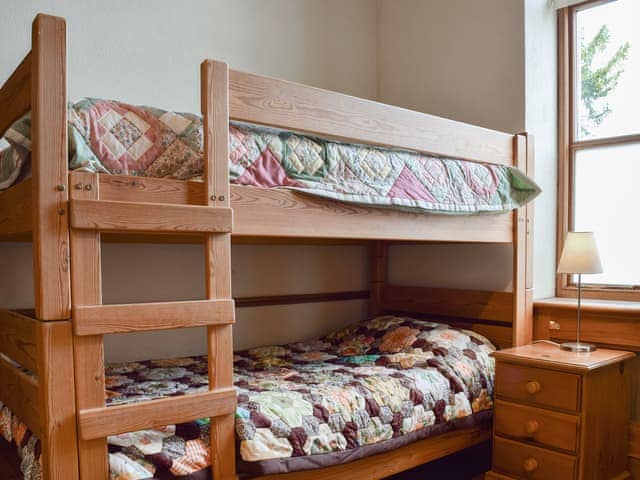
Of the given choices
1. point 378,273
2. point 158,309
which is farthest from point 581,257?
point 158,309

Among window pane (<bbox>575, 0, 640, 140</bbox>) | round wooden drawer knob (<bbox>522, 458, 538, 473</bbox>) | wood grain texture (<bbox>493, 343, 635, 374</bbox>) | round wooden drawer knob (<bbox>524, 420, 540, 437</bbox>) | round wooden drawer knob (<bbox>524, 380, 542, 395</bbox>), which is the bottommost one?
round wooden drawer knob (<bbox>522, 458, 538, 473</bbox>)

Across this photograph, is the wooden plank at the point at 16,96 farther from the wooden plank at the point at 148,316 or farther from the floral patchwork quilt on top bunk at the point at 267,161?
the wooden plank at the point at 148,316

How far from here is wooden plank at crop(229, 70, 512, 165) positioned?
154cm

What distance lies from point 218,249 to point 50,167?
0.45 m

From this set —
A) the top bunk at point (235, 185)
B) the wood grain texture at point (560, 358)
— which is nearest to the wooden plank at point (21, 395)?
the top bunk at point (235, 185)

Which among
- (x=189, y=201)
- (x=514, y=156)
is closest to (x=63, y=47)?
(x=189, y=201)

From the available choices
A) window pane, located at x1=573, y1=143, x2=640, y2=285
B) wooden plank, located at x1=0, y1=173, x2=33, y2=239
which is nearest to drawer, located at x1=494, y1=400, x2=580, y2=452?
window pane, located at x1=573, y1=143, x2=640, y2=285

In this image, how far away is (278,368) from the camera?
223cm

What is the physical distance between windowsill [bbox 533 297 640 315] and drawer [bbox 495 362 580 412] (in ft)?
1.52

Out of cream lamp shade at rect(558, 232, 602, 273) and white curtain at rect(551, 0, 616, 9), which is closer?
cream lamp shade at rect(558, 232, 602, 273)

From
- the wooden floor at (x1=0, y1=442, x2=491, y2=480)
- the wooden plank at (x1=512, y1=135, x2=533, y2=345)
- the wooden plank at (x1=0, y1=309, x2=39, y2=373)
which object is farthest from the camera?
the wooden plank at (x1=512, y1=135, x2=533, y2=345)

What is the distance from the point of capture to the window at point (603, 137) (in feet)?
8.38

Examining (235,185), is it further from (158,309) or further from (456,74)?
(456,74)

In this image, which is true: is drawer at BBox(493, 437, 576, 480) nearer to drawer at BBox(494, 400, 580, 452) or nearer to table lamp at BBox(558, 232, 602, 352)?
drawer at BBox(494, 400, 580, 452)
